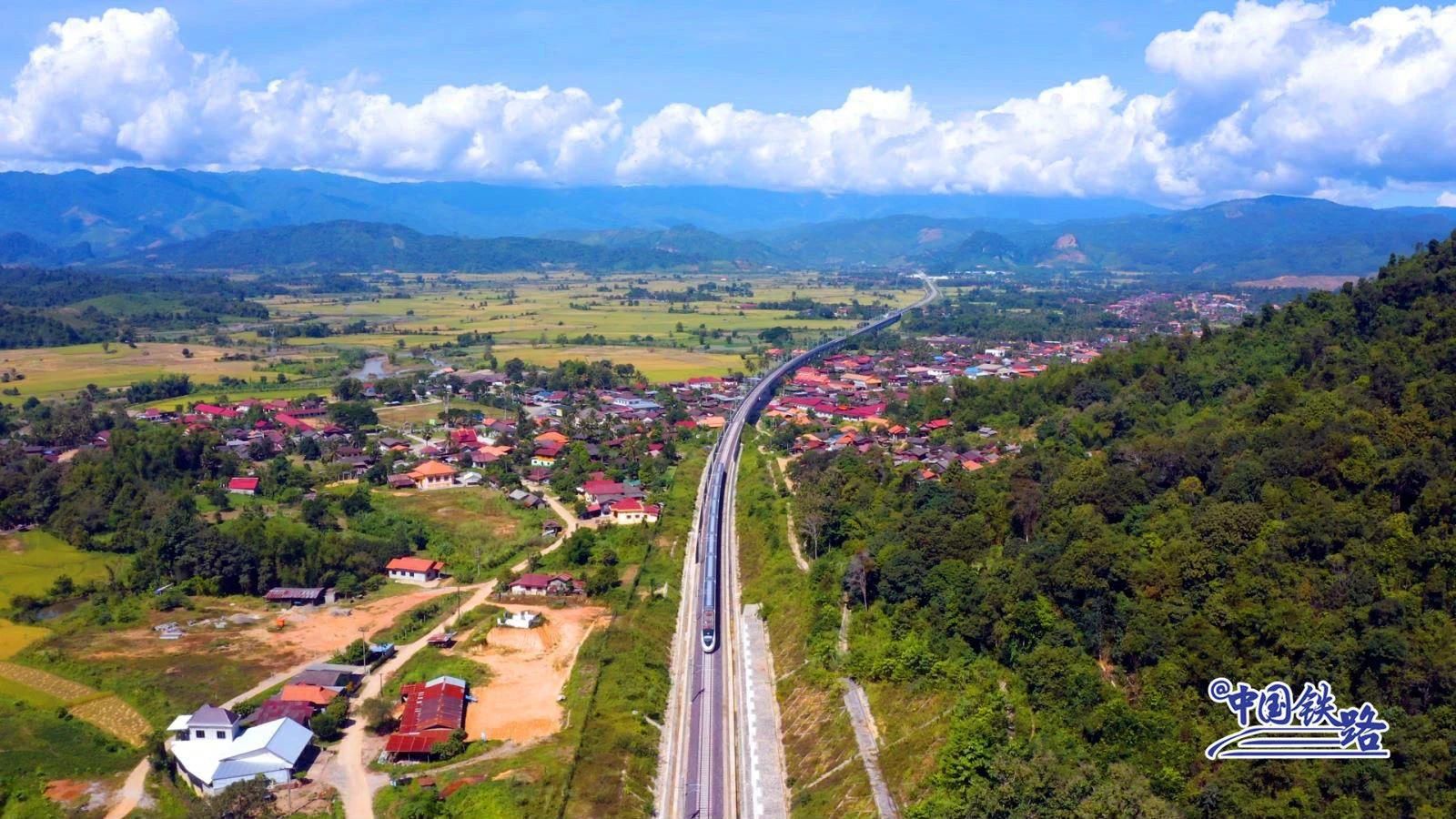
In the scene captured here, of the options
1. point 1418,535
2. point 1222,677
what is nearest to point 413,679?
point 1222,677

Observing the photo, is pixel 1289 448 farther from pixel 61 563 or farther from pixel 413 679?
pixel 61 563

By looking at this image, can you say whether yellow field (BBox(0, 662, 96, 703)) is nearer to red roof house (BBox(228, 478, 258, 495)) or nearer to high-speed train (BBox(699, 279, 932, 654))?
high-speed train (BBox(699, 279, 932, 654))

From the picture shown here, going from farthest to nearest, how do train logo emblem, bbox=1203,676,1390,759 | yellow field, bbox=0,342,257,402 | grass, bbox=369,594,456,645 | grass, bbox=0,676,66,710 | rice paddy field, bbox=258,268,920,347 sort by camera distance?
rice paddy field, bbox=258,268,920,347 < yellow field, bbox=0,342,257,402 < grass, bbox=369,594,456,645 < grass, bbox=0,676,66,710 < train logo emblem, bbox=1203,676,1390,759

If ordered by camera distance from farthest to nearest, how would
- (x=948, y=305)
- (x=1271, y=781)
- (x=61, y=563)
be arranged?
(x=948, y=305) → (x=61, y=563) → (x=1271, y=781)

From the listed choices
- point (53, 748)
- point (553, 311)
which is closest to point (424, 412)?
point (53, 748)

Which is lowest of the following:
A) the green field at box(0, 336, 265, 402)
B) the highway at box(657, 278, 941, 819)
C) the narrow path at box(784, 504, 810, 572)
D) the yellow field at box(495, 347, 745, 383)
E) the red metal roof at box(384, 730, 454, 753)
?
the highway at box(657, 278, 941, 819)

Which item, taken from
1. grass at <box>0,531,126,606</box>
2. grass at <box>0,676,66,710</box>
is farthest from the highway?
grass at <box>0,531,126,606</box>

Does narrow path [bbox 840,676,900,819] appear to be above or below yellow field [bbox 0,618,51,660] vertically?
above

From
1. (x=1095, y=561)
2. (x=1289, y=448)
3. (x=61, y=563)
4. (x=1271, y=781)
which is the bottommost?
(x=61, y=563)
